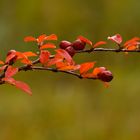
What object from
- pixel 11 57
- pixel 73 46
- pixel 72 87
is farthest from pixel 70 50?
pixel 72 87

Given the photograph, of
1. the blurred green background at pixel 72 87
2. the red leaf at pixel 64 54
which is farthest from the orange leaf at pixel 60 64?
the blurred green background at pixel 72 87

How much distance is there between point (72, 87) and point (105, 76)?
205cm

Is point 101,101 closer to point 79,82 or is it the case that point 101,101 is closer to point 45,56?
point 79,82

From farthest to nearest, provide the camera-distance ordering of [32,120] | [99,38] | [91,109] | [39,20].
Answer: [39,20]
[99,38]
[91,109]
[32,120]

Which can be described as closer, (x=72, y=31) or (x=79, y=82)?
(x=79, y=82)

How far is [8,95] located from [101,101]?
458mm

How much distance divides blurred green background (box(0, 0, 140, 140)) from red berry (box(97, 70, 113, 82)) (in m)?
1.40

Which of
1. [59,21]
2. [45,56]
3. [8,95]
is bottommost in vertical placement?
[8,95]

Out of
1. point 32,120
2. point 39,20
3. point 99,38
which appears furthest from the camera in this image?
point 39,20

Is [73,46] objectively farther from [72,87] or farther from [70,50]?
[72,87]

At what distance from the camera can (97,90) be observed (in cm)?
326

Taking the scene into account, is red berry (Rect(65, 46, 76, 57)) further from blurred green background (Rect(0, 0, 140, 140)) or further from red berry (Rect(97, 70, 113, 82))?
blurred green background (Rect(0, 0, 140, 140))

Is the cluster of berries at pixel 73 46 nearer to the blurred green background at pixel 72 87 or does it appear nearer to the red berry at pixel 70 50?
the red berry at pixel 70 50

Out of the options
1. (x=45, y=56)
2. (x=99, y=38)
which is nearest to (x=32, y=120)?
(x=99, y=38)
